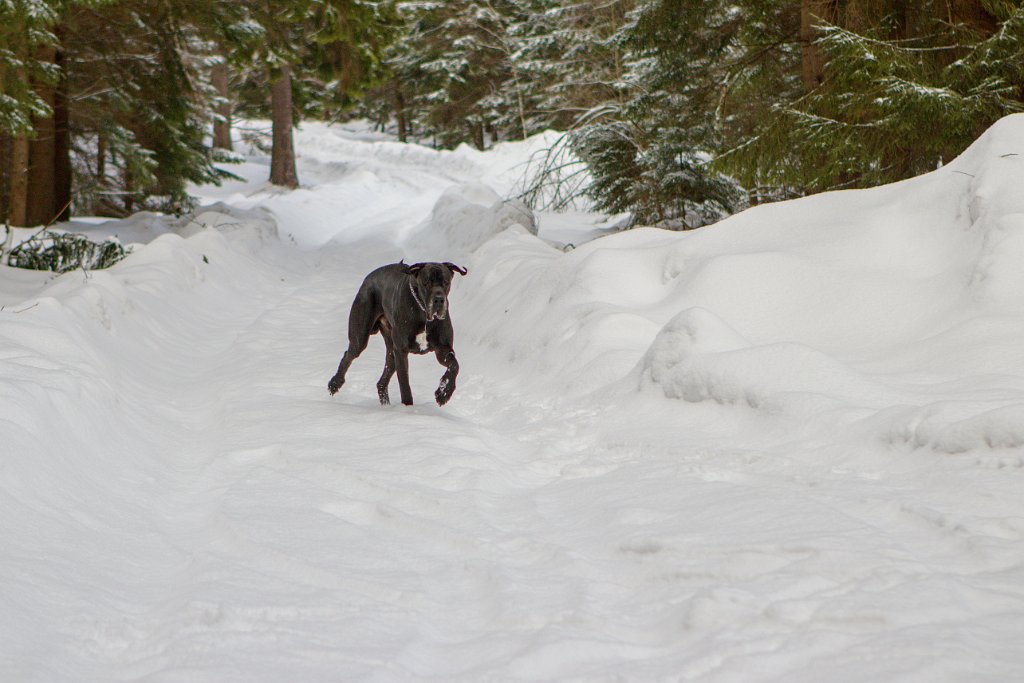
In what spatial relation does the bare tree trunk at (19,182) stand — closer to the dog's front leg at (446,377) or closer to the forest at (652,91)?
the forest at (652,91)

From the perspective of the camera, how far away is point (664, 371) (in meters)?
5.83

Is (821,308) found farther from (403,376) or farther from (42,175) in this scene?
(42,175)

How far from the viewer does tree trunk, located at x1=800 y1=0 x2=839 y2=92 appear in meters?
11.3

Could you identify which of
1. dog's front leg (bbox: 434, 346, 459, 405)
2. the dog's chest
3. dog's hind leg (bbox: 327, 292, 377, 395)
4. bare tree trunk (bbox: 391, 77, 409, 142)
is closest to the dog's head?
the dog's chest

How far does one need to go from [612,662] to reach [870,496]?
5.70 feet

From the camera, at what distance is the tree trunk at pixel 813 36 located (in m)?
11.3

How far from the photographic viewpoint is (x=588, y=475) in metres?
4.89

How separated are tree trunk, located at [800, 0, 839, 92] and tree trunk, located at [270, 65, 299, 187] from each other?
20097 mm

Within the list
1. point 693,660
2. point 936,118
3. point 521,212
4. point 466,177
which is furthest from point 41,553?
point 466,177

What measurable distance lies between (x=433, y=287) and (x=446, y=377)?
728mm

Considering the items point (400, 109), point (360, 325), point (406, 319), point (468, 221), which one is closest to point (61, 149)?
point (468, 221)

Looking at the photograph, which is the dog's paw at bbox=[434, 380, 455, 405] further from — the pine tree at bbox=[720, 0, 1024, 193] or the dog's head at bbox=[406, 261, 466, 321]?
the pine tree at bbox=[720, 0, 1024, 193]

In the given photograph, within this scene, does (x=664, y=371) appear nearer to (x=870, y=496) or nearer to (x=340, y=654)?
(x=870, y=496)

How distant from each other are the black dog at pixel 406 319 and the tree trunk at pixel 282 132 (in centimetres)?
2231
